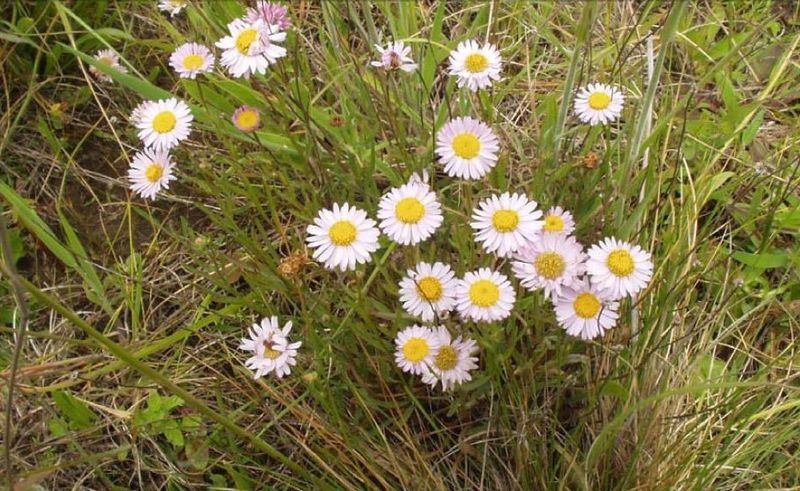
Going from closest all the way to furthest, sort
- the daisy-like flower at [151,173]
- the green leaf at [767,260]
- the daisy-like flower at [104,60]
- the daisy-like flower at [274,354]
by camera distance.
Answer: the daisy-like flower at [274,354], the daisy-like flower at [151,173], the green leaf at [767,260], the daisy-like flower at [104,60]

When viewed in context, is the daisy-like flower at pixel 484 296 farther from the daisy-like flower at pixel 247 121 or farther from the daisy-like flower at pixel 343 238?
the daisy-like flower at pixel 247 121

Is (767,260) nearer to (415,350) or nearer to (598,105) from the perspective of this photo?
(598,105)

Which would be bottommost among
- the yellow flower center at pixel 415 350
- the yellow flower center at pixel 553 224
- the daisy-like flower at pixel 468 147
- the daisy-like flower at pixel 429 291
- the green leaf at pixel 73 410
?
the green leaf at pixel 73 410

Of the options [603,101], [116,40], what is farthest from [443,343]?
[116,40]

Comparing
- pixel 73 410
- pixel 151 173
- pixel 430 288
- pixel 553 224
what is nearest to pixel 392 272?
pixel 430 288

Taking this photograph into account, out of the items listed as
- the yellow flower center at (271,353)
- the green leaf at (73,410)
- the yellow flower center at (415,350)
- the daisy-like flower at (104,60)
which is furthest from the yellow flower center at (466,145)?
the daisy-like flower at (104,60)

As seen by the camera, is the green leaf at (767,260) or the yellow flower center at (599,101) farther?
the green leaf at (767,260)
